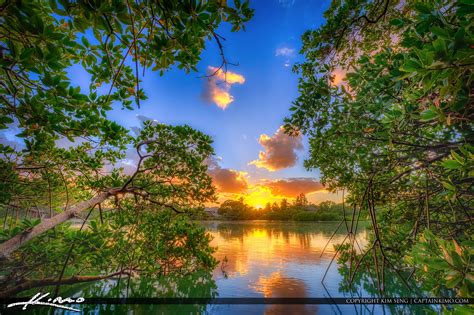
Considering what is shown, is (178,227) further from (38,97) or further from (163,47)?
(163,47)

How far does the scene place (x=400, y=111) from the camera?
232 centimetres

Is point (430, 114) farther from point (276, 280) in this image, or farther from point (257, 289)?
point (276, 280)

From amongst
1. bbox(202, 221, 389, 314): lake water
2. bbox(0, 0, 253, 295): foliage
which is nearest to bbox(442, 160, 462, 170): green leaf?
bbox(0, 0, 253, 295): foliage

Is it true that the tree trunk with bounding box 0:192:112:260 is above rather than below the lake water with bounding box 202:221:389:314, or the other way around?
above

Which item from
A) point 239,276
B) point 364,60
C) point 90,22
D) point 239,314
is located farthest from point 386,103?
point 239,276

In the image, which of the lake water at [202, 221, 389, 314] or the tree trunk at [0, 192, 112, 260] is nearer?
A: the tree trunk at [0, 192, 112, 260]

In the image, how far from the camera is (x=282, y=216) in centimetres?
5562

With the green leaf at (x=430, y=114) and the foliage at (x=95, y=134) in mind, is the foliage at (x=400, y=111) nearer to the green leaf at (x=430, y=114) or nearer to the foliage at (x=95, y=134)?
the green leaf at (x=430, y=114)

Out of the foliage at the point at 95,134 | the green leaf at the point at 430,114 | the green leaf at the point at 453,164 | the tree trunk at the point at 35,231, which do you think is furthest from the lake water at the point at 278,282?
the green leaf at the point at 430,114

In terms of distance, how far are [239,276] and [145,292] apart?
13.1 ft

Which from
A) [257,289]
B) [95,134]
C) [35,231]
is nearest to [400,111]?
[95,134]

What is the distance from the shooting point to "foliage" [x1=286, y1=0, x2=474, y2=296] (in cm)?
145

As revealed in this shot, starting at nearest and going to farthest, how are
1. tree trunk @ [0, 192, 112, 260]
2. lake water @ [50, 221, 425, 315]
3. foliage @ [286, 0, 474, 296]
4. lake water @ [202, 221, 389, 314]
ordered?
foliage @ [286, 0, 474, 296] < tree trunk @ [0, 192, 112, 260] < lake water @ [50, 221, 425, 315] < lake water @ [202, 221, 389, 314]

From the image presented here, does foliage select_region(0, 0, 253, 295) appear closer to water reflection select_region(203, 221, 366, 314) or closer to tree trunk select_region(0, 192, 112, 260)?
tree trunk select_region(0, 192, 112, 260)
